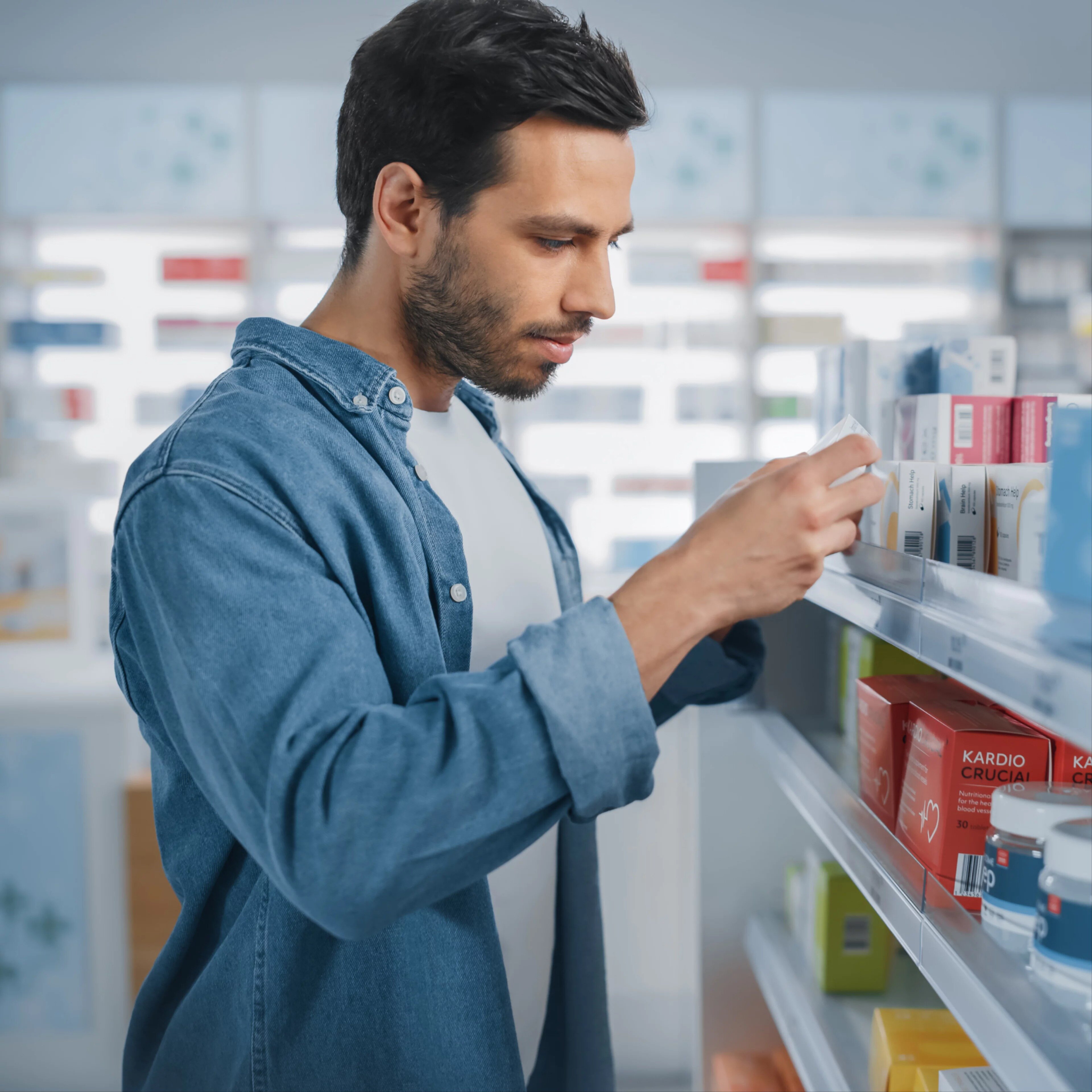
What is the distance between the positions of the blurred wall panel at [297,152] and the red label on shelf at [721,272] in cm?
181

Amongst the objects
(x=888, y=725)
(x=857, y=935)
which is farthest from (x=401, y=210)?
(x=857, y=935)

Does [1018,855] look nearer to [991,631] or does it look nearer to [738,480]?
[991,631]

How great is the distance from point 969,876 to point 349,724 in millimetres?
580

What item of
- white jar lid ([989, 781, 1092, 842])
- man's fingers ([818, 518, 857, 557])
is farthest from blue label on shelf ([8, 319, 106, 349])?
white jar lid ([989, 781, 1092, 842])

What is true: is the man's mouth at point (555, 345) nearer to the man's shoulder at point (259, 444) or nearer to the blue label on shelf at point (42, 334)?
the man's shoulder at point (259, 444)

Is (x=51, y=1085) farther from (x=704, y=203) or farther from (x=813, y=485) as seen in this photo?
(x=704, y=203)

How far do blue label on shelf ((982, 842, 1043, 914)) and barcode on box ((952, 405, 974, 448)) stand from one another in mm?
432

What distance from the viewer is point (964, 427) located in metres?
1.03

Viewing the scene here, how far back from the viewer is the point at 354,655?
72 centimetres

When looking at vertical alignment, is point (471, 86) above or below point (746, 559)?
above

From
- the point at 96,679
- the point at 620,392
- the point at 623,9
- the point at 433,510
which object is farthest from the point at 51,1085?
the point at 623,9

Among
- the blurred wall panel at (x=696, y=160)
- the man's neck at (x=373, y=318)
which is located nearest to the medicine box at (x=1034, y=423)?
the man's neck at (x=373, y=318)

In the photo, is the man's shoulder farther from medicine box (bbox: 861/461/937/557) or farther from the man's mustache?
medicine box (bbox: 861/461/937/557)

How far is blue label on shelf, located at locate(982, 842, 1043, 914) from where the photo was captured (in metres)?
0.76
